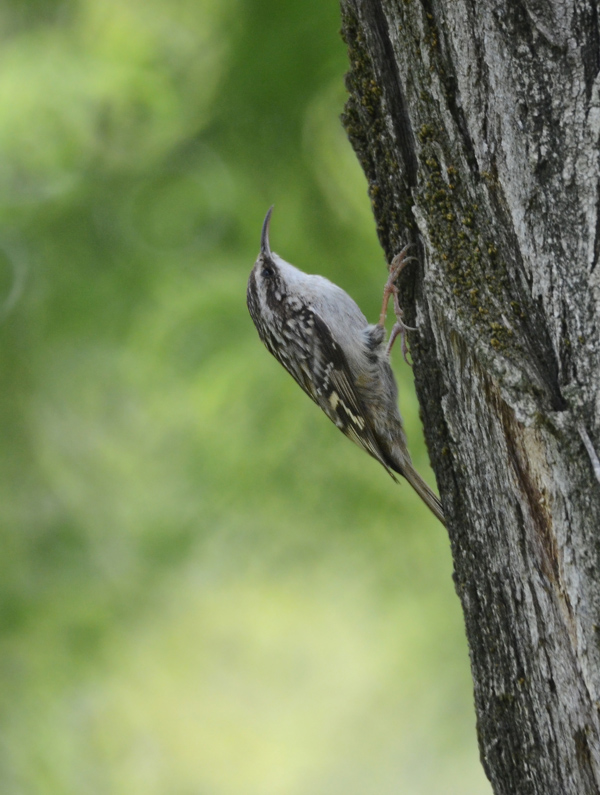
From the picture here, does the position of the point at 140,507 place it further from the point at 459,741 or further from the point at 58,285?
the point at 459,741

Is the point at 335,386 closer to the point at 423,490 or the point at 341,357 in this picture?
the point at 341,357

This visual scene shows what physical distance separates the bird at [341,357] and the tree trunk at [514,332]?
1.29 m

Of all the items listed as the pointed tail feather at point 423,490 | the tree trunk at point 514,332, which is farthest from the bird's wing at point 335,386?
the tree trunk at point 514,332

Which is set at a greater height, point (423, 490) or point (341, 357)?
point (341, 357)

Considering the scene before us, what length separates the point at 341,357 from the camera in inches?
131

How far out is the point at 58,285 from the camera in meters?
4.30

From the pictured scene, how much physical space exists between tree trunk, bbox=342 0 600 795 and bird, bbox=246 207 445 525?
1292 millimetres

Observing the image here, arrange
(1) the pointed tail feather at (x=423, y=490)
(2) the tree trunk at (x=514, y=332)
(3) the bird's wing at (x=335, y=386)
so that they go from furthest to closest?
1. (3) the bird's wing at (x=335, y=386)
2. (1) the pointed tail feather at (x=423, y=490)
3. (2) the tree trunk at (x=514, y=332)

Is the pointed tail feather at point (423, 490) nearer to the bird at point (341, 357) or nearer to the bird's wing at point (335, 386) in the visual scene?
the bird at point (341, 357)

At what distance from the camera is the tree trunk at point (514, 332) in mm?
1534

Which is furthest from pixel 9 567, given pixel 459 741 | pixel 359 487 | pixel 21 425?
pixel 459 741

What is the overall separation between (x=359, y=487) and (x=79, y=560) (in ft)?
6.17

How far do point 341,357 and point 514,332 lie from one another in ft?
5.65

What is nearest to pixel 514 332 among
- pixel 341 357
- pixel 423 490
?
pixel 423 490
